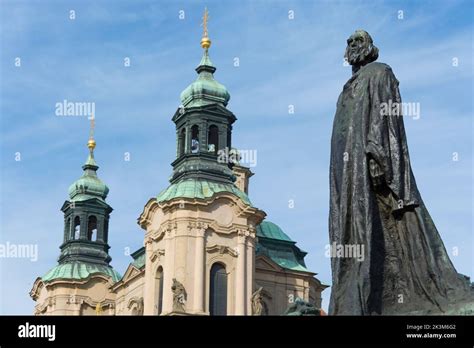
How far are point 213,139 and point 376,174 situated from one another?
51090 mm

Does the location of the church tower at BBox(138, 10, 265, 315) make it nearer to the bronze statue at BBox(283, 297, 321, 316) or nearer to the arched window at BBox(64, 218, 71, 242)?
the arched window at BBox(64, 218, 71, 242)

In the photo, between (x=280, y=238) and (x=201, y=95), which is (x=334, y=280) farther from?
(x=280, y=238)

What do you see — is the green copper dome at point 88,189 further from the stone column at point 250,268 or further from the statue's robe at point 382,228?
the statue's robe at point 382,228

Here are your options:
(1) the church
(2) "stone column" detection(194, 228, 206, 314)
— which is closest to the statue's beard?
(1) the church

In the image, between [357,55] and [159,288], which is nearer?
[357,55]

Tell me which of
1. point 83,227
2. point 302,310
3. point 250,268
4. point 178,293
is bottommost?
point 302,310

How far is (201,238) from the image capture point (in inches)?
2126

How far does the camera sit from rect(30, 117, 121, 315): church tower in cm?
6475

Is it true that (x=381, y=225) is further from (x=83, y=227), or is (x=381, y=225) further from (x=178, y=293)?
(x=83, y=227)

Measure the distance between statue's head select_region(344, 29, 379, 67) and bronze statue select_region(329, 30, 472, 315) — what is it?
0.45 meters

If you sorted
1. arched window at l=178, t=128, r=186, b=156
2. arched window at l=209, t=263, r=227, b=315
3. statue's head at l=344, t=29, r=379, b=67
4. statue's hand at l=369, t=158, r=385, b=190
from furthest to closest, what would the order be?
arched window at l=178, t=128, r=186, b=156 < arched window at l=209, t=263, r=227, b=315 < statue's head at l=344, t=29, r=379, b=67 < statue's hand at l=369, t=158, r=385, b=190

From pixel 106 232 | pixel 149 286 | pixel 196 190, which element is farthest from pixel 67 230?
pixel 196 190

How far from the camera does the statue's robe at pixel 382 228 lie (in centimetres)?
797
